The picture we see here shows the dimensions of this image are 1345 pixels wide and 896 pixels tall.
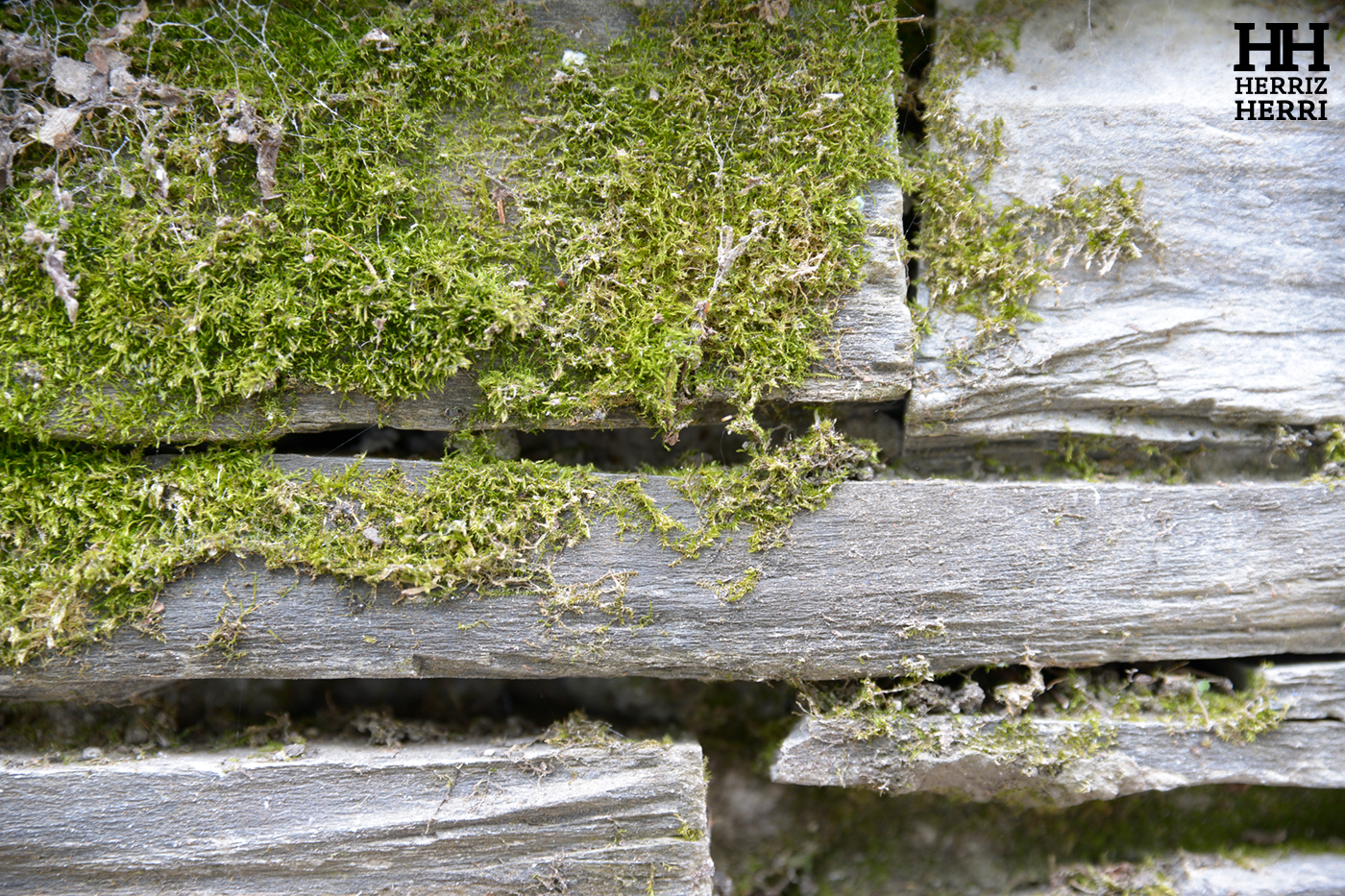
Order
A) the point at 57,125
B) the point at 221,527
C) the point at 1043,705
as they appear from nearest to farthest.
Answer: the point at 57,125 → the point at 221,527 → the point at 1043,705

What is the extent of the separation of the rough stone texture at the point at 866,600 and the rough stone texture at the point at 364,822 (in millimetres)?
321

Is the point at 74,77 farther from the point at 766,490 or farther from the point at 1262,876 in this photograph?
the point at 1262,876

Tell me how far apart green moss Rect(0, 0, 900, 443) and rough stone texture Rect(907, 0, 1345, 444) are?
0.56m

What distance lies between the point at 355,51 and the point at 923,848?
3706mm

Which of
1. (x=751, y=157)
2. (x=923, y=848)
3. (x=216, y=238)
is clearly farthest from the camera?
(x=923, y=848)

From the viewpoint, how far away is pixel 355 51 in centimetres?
217

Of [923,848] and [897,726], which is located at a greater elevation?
[897,726]

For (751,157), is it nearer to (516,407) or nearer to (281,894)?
(516,407)

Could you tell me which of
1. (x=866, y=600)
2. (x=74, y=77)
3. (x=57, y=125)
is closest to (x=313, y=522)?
(x=57, y=125)

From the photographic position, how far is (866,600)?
2.30 meters

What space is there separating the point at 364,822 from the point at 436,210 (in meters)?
2.02

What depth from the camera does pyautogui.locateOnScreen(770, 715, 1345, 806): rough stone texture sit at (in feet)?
7.74

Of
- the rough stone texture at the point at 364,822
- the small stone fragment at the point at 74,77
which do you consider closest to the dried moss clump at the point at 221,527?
the rough stone texture at the point at 364,822

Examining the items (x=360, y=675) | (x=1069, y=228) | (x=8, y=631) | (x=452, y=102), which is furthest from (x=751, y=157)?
(x=8, y=631)
